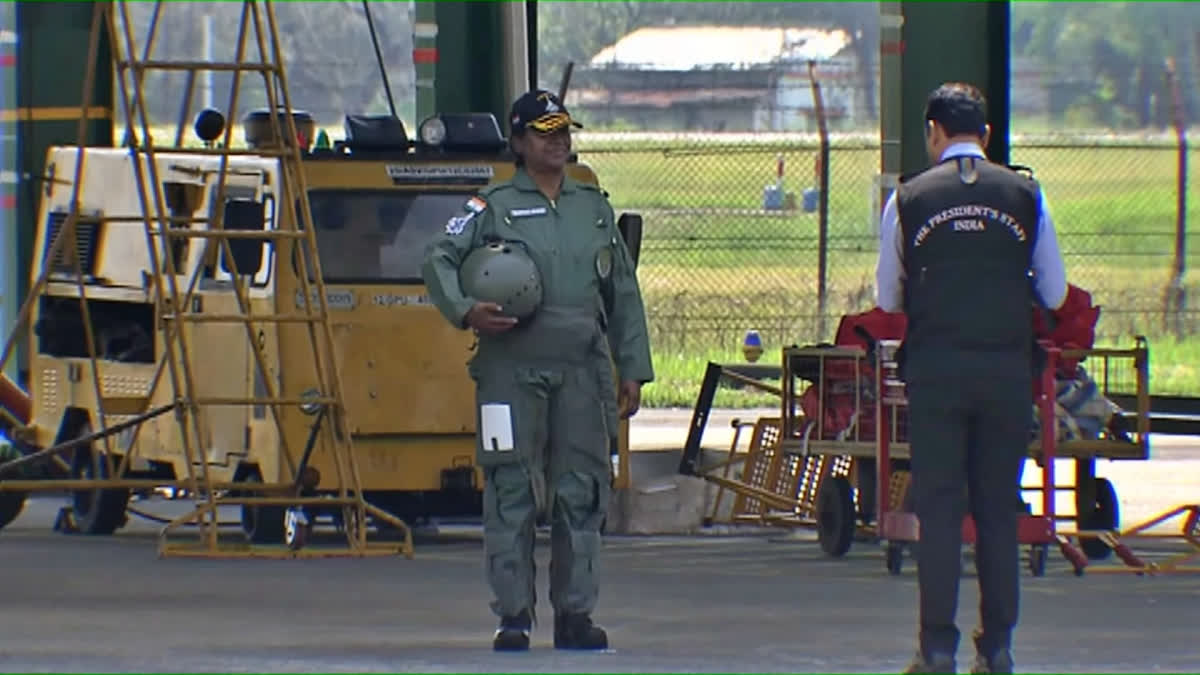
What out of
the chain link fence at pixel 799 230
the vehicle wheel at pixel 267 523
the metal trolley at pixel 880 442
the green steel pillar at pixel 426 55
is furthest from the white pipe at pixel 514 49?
the vehicle wheel at pixel 267 523

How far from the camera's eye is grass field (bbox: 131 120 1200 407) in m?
29.5

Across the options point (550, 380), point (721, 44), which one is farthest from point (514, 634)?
point (721, 44)

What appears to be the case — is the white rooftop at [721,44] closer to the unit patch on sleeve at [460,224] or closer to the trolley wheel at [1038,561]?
the trolley wheel at [1038,561]

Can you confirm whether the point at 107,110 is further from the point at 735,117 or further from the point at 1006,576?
the point at 735,117

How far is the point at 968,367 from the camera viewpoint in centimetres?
936

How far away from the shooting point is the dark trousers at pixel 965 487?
9367 millimetres

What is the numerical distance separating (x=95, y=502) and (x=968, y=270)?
29.5 feet

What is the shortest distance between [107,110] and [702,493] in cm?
530

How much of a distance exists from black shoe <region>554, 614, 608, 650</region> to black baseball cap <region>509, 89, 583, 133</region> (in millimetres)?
1736

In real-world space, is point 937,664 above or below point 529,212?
below

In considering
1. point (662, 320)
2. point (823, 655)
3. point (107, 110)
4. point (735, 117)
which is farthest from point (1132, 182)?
point (823, 655)

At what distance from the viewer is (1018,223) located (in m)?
9.46

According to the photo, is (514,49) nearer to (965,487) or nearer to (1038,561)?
(1038,561)

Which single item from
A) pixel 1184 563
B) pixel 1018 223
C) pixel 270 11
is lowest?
pixel 1184 563
